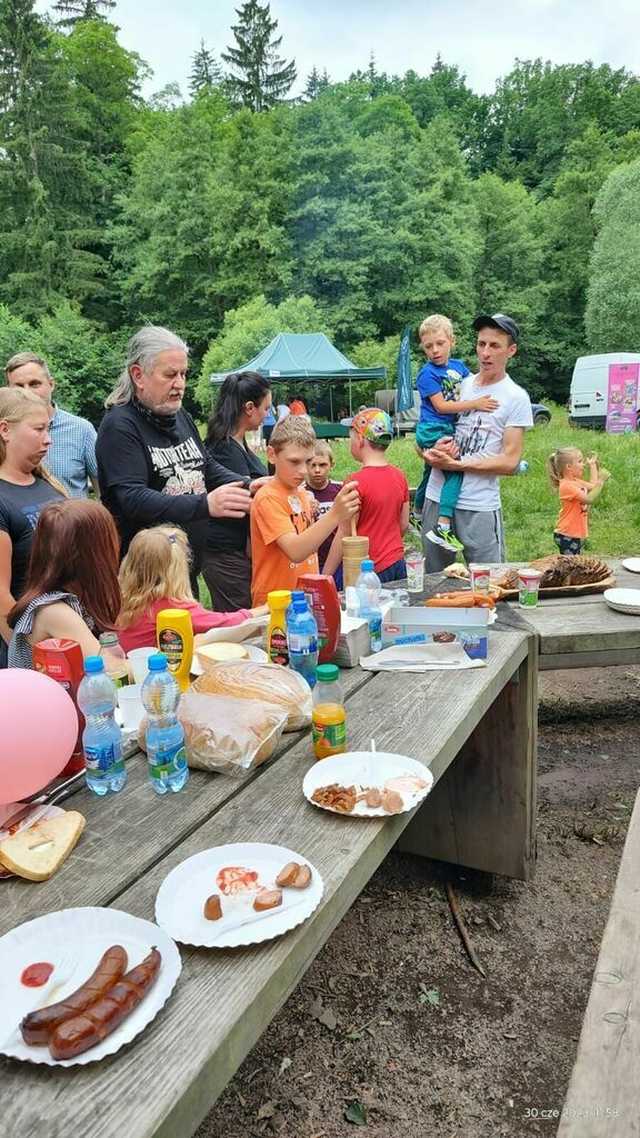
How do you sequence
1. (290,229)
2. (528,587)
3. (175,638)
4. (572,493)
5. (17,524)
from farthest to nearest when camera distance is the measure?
1. (290,229)
2. (572,493)
3. (528,587)
4. (17,524)
5. (175,638)

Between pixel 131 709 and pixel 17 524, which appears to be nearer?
pixel 131 709

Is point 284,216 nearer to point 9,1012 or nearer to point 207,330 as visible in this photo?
point 207,330

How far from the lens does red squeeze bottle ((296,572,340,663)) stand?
211 cm

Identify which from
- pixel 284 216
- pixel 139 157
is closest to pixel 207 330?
pixel 284 216

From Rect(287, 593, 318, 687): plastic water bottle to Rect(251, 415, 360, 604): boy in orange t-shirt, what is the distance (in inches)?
28.6

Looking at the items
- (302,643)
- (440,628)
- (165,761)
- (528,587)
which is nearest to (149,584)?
Result: (302,643)

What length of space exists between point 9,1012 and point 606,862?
248 centimetres

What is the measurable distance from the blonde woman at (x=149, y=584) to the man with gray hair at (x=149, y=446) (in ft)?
1.22

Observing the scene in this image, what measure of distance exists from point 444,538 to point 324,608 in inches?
83.3

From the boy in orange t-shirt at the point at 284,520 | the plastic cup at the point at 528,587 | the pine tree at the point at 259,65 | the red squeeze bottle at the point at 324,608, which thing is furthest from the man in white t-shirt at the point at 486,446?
the pine tree at the point at 259,65

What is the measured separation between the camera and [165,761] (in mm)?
1566

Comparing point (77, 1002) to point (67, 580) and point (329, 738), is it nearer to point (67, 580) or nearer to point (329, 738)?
point (329, 738)

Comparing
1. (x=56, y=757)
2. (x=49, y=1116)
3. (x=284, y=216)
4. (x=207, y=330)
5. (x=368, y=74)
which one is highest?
(x=368, y=74)

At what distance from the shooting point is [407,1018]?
7.28ft
